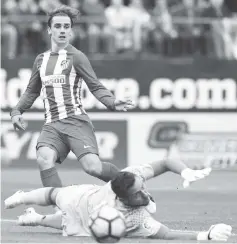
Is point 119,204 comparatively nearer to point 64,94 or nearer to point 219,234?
point 219,234

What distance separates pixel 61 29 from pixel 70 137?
3.77 feet

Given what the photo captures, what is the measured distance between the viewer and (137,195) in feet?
27.1

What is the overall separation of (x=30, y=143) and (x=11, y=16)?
2.62m

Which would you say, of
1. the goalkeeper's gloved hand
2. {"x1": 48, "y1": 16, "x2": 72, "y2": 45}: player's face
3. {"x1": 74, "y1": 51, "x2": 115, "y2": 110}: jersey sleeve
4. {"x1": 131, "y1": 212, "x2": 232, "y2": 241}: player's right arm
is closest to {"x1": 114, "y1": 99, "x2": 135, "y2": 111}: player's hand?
{"x1": 74, "y1": 51, "x2": 115, "y2": 110}: jersey sleeve

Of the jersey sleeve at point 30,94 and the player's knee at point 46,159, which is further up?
the jersey sleeve at point 30,94

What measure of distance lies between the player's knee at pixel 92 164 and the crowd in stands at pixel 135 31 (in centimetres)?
929

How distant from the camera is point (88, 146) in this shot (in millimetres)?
9641

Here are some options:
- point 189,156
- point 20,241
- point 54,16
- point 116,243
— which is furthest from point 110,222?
point 189,156

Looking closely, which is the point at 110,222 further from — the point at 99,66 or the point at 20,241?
the point at 99,66

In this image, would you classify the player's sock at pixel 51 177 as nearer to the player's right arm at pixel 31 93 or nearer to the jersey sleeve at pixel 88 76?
the player's right arm at pixel 31 93

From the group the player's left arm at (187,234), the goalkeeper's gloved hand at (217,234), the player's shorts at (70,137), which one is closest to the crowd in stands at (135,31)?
the player's shorts at (70,137)

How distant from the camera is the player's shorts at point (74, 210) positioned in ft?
27.6

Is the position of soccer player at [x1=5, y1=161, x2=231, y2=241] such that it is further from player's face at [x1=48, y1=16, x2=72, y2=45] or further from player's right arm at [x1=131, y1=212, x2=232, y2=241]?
player's face at [x1=48, y1=16, x2=72, y2=45]

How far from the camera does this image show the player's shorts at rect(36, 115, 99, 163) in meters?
9.62
